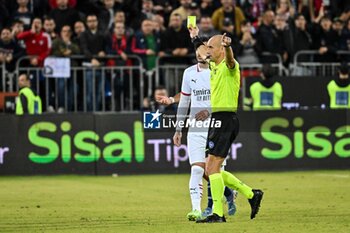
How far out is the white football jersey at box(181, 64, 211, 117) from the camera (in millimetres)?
14477

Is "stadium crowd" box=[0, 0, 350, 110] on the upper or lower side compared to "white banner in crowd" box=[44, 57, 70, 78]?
upper

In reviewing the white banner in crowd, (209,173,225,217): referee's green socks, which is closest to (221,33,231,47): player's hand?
(209,173,225,217): referee's green socks

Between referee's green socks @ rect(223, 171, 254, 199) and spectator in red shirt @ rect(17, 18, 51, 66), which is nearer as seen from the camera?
referee's green socks @ rect(223, 171, 254, 199)

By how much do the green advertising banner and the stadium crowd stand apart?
169cm

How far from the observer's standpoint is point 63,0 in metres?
25.2

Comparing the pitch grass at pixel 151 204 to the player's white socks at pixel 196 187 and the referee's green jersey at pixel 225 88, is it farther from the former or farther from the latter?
the referee's green jersey at pixel 225 88

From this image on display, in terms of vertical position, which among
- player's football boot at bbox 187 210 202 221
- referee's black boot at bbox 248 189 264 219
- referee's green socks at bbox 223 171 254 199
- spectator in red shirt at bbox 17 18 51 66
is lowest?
player's football boot at bbox 187 210 202 221

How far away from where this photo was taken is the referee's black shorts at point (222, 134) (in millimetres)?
13250

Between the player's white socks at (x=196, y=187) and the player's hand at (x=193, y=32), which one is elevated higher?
the player's hand at (x=193, y=32)

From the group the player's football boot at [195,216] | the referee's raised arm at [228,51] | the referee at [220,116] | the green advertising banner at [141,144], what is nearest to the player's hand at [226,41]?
the referee's raised arm at [228,51]

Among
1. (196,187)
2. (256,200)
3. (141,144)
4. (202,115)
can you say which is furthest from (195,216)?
(141,144)

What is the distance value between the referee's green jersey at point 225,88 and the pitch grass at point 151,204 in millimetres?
1607

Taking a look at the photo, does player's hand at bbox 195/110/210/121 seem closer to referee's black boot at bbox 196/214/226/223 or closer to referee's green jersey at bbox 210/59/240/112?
referee's green jersey at bbox 210/59/240/112

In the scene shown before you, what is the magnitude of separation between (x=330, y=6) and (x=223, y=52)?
639 inches
